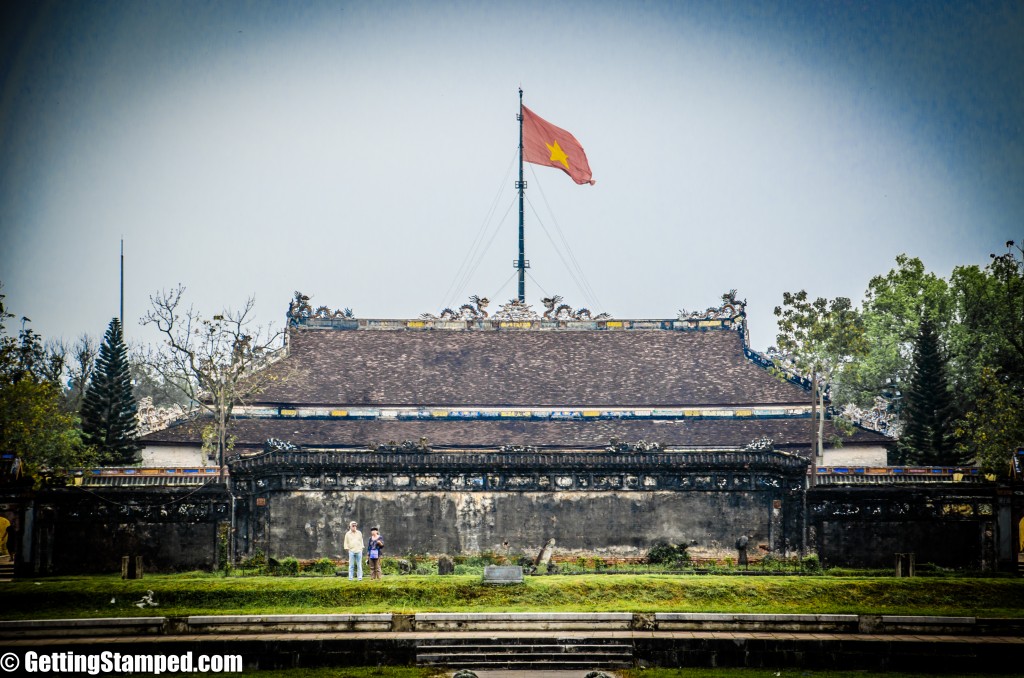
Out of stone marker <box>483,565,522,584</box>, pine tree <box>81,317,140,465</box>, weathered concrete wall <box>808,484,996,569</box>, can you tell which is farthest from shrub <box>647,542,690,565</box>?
pine tree <box>81,317,140,465</box>

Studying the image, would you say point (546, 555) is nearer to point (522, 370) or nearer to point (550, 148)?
→ point (522, 370)

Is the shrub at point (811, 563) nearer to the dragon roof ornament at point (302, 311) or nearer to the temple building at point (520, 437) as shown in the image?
the temple building at point (520, 437)

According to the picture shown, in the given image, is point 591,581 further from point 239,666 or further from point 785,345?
point 785,345

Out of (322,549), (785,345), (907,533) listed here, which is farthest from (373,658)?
(785,345)

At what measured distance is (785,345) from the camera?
50.1 meters

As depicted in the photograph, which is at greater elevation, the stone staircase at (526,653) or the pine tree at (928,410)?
the pine tree at (928,410)

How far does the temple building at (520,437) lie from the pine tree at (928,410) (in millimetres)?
8006

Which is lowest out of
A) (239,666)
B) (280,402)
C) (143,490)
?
(239,666)

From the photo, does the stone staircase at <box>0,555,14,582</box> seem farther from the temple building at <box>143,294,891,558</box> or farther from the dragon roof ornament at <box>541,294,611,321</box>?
the dragon roof ornament at <box>541,294,611,321</box>

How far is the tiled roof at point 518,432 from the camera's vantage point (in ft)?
150

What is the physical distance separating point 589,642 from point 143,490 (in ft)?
59.3

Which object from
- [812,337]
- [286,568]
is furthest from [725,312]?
[286,568]

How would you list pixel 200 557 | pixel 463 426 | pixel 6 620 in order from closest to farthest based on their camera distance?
pixel 6 620, pixel 200 557, pixel 463 426

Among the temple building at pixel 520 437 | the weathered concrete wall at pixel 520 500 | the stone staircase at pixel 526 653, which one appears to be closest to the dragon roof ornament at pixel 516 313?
the temple building at pixel 520 437
